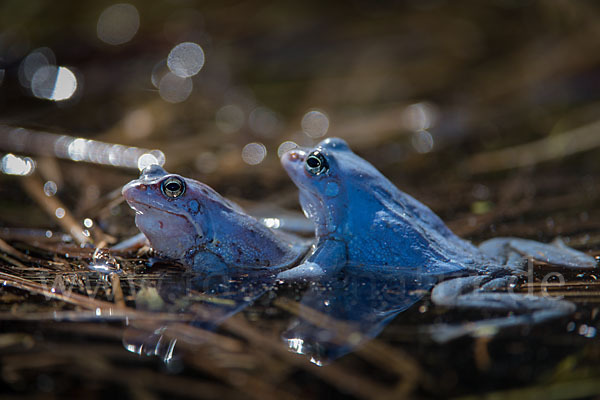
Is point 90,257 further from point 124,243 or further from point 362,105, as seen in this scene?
point 362,105

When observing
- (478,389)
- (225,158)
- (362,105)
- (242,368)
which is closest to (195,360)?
(242,368)

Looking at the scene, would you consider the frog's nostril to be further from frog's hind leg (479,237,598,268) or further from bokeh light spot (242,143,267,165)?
bokeh light spot (242,143,267,165)

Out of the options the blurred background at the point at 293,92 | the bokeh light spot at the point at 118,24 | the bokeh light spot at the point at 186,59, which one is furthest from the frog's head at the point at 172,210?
the bokeh light spot at the point at 118,24

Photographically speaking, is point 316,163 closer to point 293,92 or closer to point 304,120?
point 304,120

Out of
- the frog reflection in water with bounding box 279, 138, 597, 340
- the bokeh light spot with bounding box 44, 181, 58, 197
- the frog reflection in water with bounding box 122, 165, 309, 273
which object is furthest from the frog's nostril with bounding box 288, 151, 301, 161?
the bokeh light spot with bounding box 44, 181, 58, 197

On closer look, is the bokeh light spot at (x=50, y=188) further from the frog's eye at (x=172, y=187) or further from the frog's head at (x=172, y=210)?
the frog's eye at (x=172, y=187)

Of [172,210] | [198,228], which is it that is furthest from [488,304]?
[172,210]
